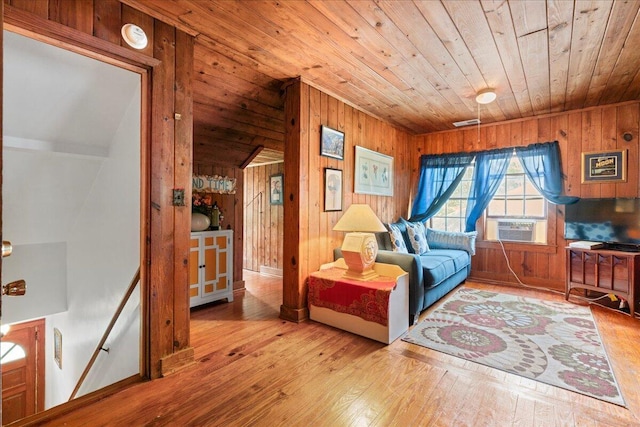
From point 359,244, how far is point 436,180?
258 centimetres

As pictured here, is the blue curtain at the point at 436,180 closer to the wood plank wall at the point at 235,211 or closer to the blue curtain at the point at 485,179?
the blue curtain at the point at 485,179

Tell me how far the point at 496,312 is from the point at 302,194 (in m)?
2.32

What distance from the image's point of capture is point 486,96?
10.8 ft

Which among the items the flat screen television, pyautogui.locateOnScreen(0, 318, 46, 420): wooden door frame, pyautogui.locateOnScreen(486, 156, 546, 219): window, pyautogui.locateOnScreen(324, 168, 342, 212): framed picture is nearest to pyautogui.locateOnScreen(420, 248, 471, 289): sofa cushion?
pyautogui.locateOnScreen(486, 156, 546, 219): window

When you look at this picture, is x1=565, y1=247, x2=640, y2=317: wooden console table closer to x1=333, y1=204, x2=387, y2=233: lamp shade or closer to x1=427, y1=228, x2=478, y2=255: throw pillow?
x1=427, y1=228, x2=478, y2=255: throw pillow

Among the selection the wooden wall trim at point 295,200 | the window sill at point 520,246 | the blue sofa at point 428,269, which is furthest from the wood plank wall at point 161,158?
the window sill at point 520,246

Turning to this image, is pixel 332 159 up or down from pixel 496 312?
up

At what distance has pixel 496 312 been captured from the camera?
322 centimetres

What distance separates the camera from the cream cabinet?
11.0 feet

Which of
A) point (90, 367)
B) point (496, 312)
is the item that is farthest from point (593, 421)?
point (90, 367)

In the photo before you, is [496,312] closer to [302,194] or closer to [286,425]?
[302,194]

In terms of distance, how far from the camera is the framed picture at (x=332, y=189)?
329 centimetres

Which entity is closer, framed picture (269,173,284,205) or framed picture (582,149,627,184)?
framed picture (582,149,627,184)

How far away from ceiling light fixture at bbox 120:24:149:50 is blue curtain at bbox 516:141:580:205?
14.5 ft
